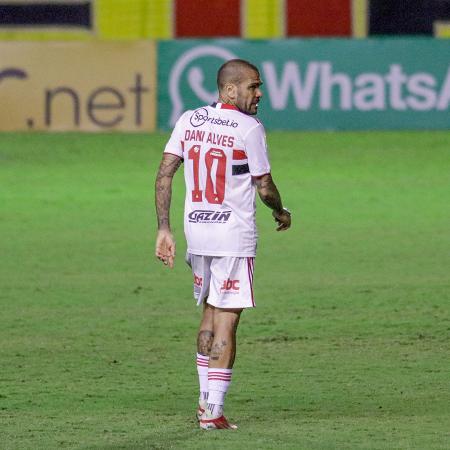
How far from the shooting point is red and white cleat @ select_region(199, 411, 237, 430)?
23.6ft

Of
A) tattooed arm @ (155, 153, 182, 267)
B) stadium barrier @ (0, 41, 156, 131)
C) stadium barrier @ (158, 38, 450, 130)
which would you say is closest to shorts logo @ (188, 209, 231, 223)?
tattooed arm @ (155, 153, 182, 267)

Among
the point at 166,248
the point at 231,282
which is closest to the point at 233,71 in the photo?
the point at 166,248

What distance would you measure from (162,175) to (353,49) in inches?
686

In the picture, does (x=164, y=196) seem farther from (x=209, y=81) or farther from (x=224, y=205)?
(x=209, y=81)

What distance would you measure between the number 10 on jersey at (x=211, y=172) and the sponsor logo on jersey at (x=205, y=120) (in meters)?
0.12

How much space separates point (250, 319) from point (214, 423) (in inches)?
142

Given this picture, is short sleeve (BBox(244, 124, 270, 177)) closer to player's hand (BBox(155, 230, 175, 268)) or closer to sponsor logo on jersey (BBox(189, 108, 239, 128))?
sponsor logo on jersey (BBox(189, 108, 239, 128))

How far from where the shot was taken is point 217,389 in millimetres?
7215

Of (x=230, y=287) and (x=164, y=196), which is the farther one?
(x=164, y=196)

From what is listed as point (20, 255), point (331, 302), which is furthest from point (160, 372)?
point (20, 255)

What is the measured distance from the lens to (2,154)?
72.7 ft

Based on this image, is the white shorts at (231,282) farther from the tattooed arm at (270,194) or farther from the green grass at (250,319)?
the green grass at (250,319)

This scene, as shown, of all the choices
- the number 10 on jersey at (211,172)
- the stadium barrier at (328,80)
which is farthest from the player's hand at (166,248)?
the stadium barrier at (328,80)

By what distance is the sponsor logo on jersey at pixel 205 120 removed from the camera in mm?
7219
